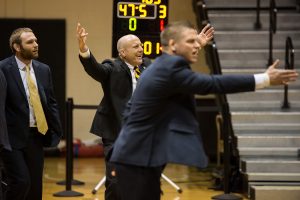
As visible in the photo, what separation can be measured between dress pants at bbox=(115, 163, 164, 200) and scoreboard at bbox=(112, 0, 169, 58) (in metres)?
4.22

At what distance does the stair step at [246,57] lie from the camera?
12016mm

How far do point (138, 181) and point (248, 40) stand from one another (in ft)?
24.9

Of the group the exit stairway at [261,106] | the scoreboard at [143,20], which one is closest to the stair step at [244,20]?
the exit stairway at [261,106]

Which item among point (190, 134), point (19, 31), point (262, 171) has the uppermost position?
point (19, 31)

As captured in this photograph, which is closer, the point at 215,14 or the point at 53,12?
the point at 215,14

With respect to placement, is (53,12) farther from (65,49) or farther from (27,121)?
(27,121)

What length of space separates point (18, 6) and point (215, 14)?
4.31 metres

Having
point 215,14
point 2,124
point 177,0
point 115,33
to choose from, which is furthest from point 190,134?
point 177,0

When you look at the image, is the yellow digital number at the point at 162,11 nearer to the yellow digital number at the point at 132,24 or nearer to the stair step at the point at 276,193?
the yellow digital number at the point at 132,24

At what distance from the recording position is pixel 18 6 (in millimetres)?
15172

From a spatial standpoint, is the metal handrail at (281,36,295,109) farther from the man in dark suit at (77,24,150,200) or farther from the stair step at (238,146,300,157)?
the man in dark suit at (77,24,150,200)

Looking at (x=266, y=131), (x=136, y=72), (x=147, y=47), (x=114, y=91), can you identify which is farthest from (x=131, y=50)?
(x=266, y=131)

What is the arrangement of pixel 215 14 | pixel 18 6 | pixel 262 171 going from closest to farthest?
pixel 262 171, pixel 215 14, pixel 18 6

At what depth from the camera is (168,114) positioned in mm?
5180
